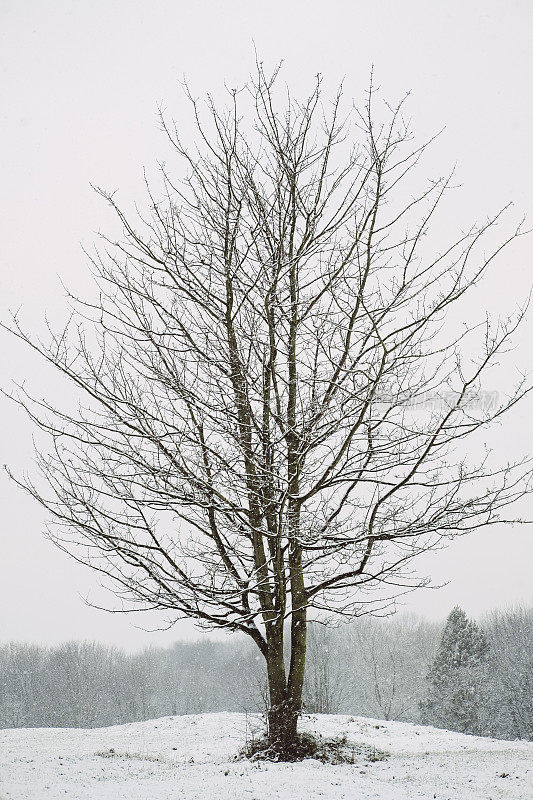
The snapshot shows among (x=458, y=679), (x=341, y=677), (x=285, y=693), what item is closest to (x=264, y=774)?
(x=285, y=693)

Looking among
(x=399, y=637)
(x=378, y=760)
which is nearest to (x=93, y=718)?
(x=399, y=637)

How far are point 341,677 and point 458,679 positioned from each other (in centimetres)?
1395

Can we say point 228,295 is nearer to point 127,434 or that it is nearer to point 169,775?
point 127,434

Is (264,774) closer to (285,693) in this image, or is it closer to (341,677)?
(285,693)

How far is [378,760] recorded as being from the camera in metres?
6.67

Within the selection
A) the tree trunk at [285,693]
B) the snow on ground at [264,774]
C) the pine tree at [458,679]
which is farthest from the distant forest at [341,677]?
the tree trunk at [285,693]

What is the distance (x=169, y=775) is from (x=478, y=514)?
414 cm

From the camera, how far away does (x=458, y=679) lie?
29.3 m

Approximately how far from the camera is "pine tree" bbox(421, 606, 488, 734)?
28.7 meters

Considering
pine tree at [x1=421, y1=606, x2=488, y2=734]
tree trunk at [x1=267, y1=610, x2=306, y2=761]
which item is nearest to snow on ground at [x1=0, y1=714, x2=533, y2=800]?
tree trunk at [x1=267, y1=610, x2=306, y2=761]

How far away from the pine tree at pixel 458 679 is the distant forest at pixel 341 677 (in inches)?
2.0

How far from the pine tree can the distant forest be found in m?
0.05

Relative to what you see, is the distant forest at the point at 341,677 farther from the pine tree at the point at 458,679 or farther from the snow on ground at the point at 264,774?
the snow on ground at the point at 264,774

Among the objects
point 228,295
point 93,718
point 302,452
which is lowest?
point 93,718
